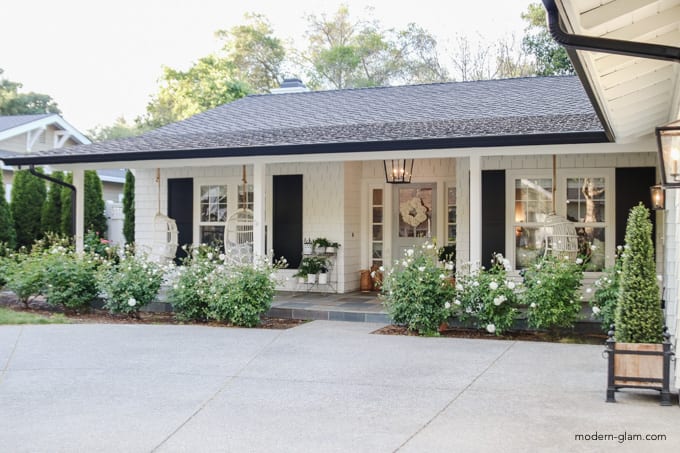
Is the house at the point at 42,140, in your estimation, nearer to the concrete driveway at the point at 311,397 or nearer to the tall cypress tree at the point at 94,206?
the tall cypress tree at the point at 94,206

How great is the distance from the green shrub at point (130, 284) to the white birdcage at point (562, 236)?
538 cm

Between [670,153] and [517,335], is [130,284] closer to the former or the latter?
[517,335]

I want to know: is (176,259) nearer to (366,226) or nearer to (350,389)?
(366,226)

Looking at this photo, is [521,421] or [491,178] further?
[491,178]

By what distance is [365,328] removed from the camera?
350 inches

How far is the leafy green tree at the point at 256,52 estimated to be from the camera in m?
34.7

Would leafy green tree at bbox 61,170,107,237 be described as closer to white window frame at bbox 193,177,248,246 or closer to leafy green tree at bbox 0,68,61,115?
white window frame at bbox 193,177,248,246

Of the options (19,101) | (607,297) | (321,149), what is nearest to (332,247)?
(321,149)

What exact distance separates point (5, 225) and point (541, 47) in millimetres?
17337

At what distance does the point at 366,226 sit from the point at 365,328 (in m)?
3.87

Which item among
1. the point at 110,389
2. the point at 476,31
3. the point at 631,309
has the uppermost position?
the point at 476,31

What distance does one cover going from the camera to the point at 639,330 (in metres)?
5.34

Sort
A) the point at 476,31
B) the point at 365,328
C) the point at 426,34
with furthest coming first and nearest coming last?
the point at 426,34 < the point at 476,31 < the point at 365,328

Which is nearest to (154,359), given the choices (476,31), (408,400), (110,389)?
(110,389)
